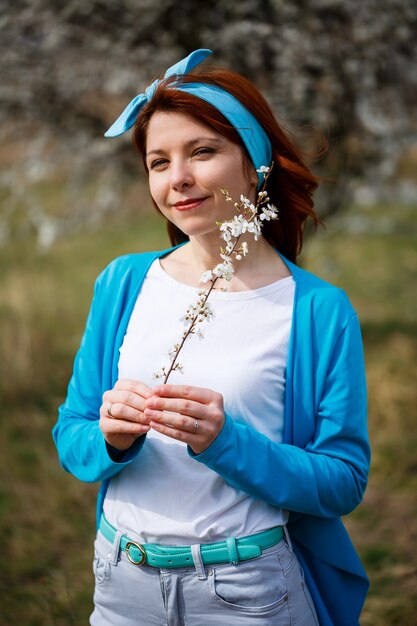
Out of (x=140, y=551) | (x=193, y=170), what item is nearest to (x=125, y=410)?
(x=140, y=551)

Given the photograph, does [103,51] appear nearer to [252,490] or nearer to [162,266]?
[162,266]

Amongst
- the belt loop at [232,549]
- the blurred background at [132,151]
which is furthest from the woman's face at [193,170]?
the blurred background at [132,151]

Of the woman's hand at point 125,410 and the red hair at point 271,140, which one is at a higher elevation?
the red hair at point 271,140

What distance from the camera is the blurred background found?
3775mm

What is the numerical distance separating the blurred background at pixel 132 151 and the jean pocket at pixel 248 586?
5.98ft

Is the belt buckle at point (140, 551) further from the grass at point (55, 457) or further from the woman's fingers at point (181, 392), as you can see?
the grass at point (55, 457)

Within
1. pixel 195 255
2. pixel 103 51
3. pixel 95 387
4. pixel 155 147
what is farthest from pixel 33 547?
pixel 103 51

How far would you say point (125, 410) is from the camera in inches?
60.5

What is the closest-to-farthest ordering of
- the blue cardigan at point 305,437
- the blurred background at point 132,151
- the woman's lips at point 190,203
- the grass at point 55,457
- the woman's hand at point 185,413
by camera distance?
the woman's hand at point 185,413 → the blue cardigan at point 305,437 → the woman's lips at point 190,203 → the grass at point 55,457 → the blurred background at point 132,151

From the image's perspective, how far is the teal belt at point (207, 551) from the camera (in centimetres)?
164

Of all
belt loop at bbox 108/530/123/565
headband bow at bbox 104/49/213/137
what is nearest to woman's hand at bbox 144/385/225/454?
belt loop at bbox 108/530/123/565

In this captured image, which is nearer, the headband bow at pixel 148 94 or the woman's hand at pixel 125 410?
the woman's hand at pixel 125 410

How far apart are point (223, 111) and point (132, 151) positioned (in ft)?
12.0

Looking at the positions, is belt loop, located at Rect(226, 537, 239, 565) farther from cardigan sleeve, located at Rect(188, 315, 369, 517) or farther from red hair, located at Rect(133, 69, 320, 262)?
red hair, located at Rect(133, 69, 320, 262)
